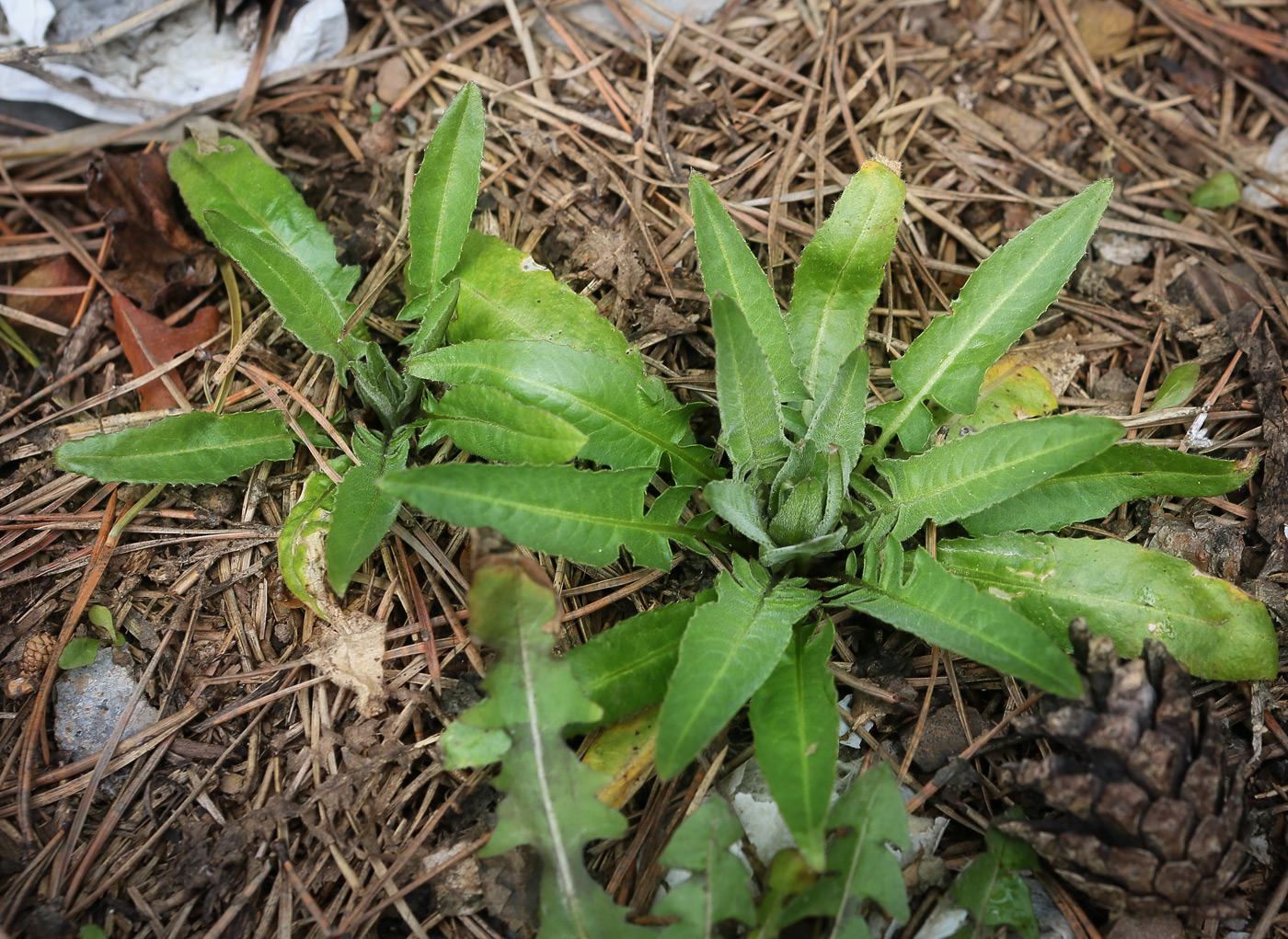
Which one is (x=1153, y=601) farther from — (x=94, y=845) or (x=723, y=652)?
(x=94, y=845)

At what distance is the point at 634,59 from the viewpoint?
3346 millimetres

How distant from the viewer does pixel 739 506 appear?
240 cm

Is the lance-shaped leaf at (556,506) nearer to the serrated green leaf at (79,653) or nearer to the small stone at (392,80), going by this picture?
the serrated green leaf at (79,653)

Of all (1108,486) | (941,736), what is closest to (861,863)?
(941,736)

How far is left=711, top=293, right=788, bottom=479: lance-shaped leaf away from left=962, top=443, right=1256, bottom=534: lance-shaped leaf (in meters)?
0.70

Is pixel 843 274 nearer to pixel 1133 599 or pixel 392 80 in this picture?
pixel 1133 599

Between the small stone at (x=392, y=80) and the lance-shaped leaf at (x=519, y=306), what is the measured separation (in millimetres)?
936

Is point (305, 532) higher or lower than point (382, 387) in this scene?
lower

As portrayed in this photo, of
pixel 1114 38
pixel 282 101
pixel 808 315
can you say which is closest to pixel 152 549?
pixel 282 101

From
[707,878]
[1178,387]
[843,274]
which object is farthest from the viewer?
[1178,387]

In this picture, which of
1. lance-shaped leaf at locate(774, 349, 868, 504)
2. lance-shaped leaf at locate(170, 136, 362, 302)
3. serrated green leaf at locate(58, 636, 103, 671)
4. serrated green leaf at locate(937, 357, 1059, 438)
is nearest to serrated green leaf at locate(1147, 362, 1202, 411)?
serrated green leaf at locate(937, 357, 1059, 438)

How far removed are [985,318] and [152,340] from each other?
9.15 ft

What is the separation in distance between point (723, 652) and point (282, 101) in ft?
9.00

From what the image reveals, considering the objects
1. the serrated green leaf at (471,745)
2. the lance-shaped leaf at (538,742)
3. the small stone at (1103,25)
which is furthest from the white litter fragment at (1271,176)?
the serrated green leaf at (471,745)
